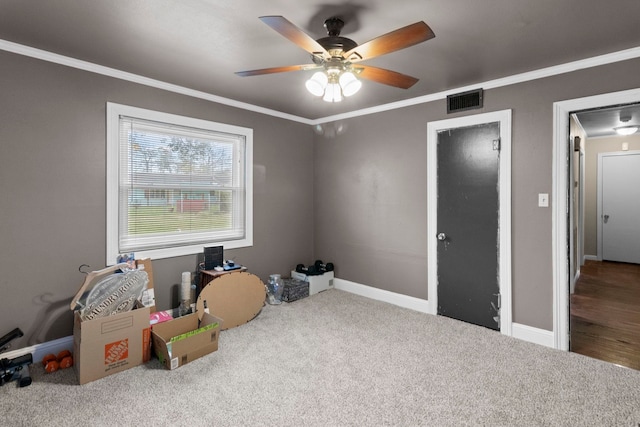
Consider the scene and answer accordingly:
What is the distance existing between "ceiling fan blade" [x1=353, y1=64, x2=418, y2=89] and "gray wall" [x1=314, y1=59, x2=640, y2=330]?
1.44m

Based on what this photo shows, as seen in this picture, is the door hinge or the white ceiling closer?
the white ceiling

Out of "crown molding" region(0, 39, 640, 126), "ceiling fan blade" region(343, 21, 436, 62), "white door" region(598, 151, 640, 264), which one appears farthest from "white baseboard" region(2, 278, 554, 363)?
"white door" region(598, 151, 640, 264)

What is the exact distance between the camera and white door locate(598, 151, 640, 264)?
239 inches

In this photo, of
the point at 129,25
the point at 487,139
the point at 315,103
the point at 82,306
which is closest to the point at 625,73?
the point at 487,139

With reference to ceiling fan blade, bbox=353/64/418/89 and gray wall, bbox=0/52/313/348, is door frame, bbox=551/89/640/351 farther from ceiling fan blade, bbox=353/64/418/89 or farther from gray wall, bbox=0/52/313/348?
gray wall, bbox=0/52/313/348

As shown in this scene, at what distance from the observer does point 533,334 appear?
2.98 meters

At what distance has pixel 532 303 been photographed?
3014 millimetres

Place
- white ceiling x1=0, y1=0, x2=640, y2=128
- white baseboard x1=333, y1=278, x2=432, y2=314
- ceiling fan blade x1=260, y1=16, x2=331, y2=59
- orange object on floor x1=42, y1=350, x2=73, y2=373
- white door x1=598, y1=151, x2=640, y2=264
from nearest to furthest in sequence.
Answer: ceiling fan blade x1=260, y1=16, x2=331, y2=59
white ceiling x1=0, y1=0, x2=640, y2=128
orange object on floor x1=42, y1=350, x2=73, y2=373
white baseboard x1=333, y1=278, x2=432, y2=314
white door x1=598, y1=151, x2=640, y2=264

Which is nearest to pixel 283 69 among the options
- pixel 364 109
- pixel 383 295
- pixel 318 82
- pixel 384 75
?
pixel 318 82

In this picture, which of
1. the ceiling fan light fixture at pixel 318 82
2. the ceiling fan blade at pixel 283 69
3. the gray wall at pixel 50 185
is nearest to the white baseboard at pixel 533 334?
the ceiling fan light fixture at pixel 318 82

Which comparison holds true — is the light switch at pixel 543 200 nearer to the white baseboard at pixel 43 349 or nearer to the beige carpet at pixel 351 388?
the beige carpet at pixel 351 388

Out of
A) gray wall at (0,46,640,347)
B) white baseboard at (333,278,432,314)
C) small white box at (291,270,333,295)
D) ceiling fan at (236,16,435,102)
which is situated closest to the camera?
ceiling fan at (236,16,435,102)

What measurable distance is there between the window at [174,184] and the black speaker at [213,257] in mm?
169

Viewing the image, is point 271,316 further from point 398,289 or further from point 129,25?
point 129,25
